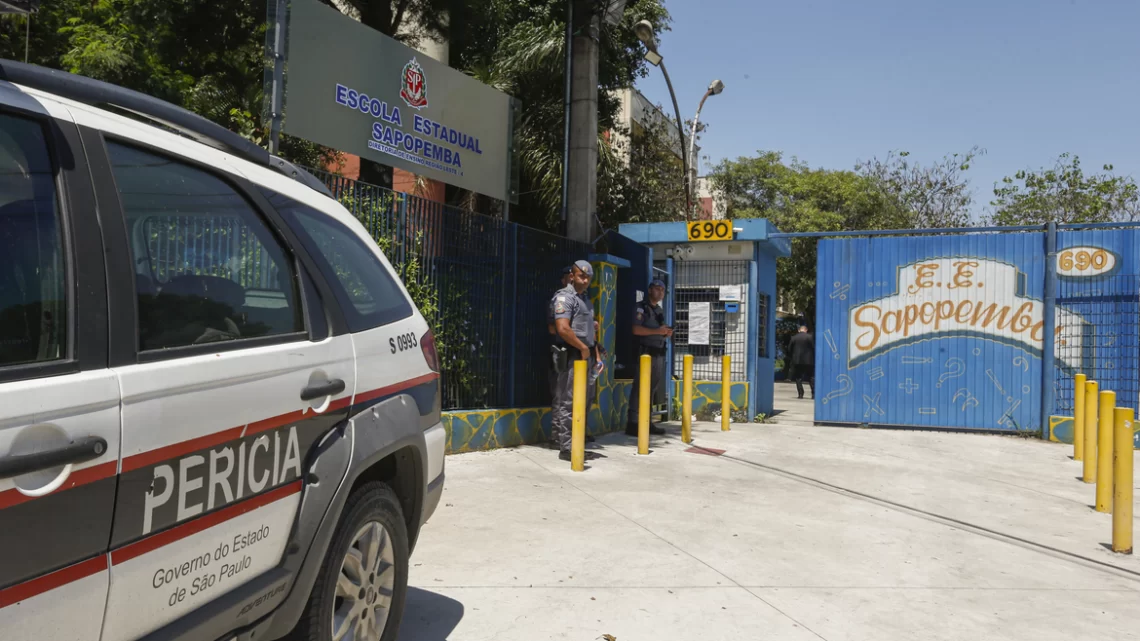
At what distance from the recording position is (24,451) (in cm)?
156

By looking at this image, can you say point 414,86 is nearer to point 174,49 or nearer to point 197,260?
point 197,260

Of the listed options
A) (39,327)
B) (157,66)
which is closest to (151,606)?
(39,327)

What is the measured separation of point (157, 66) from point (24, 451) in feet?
50.7

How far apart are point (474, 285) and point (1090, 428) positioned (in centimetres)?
598

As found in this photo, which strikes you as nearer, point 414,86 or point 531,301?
point 414,86

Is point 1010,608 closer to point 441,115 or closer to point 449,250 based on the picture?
point 449,250

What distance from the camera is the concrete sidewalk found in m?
3.91

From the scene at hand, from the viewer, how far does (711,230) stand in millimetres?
12125

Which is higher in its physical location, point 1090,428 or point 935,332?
point 935,332

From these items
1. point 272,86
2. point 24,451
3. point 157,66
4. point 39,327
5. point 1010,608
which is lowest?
point 1010,608

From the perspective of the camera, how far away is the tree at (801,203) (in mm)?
28297

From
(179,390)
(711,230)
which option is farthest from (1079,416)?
(179,390)

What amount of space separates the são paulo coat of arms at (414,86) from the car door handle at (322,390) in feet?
18.0

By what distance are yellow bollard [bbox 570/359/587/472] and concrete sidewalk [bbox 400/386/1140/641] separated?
0.16 m
